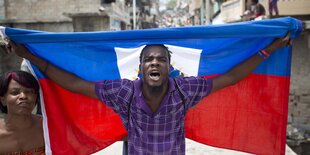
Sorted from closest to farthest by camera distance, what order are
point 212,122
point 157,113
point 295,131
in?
point 157,113, point 212,122, point 295,131

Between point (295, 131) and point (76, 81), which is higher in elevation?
point (76, 81)

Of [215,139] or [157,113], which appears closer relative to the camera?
[157,113]

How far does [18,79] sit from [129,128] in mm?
783

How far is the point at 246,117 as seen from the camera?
8.78ft

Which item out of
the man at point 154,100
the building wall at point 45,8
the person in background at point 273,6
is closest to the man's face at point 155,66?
the man at point 154,100

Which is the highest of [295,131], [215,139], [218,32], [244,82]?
[218,32]

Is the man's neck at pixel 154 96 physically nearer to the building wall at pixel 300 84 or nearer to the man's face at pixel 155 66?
the man's face at pixel 155 66

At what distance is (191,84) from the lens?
2.23 metres

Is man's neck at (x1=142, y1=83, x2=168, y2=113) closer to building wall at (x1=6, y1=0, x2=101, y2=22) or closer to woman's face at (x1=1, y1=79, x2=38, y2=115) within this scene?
woman's face at (x1=1, y1=79, x2=38, y2=115)

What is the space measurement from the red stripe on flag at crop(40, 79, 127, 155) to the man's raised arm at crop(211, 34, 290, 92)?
2.97 ft

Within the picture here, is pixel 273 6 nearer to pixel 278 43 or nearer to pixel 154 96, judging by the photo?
pixel 278 43

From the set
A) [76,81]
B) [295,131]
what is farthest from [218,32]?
[295,131]

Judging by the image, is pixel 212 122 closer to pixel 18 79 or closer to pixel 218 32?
pixel 218 32

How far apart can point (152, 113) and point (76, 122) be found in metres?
0.79
